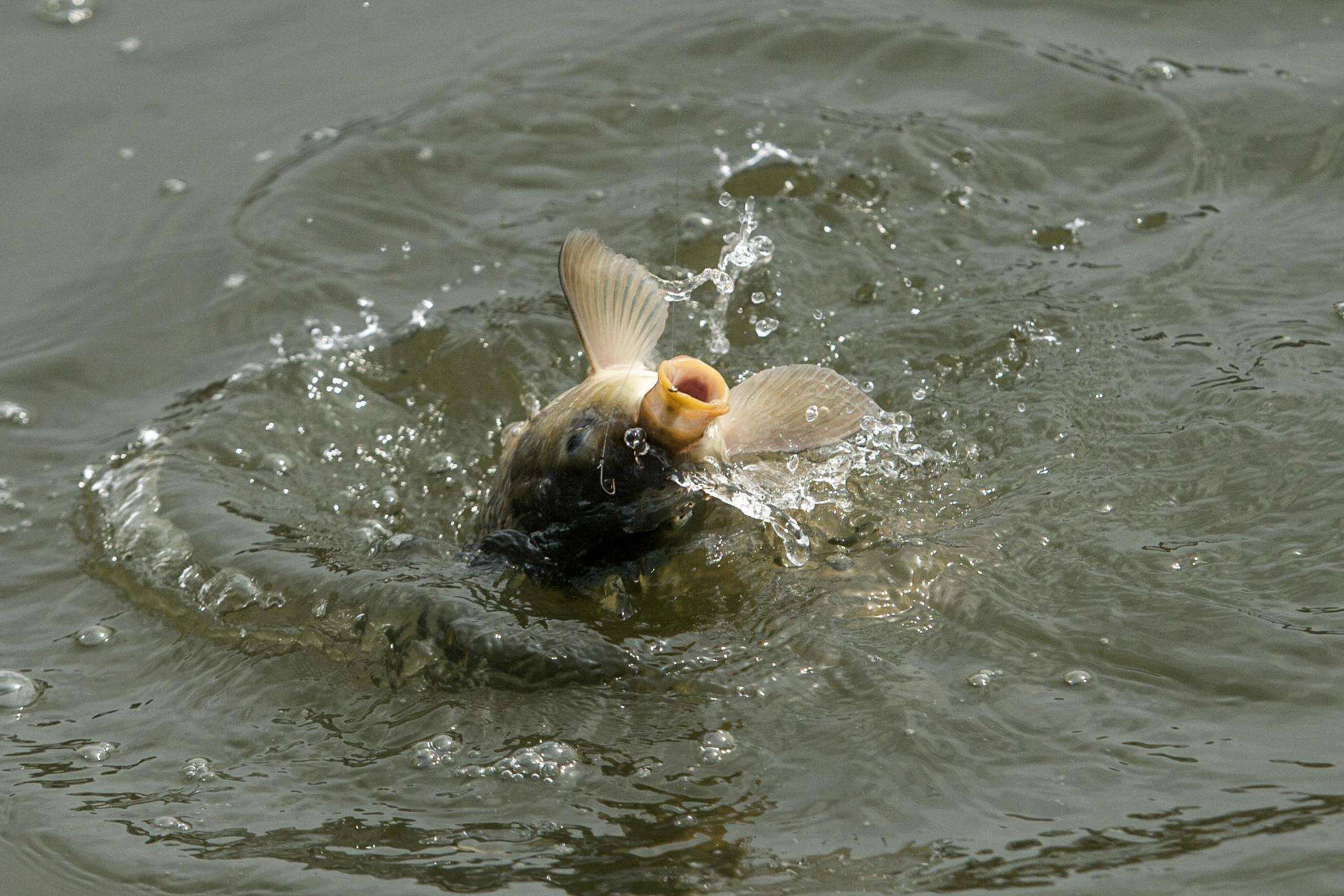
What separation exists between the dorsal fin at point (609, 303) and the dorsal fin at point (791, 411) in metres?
0.37

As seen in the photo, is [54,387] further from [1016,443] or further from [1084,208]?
[1084,208]

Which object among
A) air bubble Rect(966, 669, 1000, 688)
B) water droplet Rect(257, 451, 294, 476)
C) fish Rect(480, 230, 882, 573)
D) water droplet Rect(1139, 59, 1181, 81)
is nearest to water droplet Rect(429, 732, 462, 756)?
fish Rect(480, 230, 882, 573)

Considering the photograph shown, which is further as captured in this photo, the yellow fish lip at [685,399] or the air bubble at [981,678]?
the air bubble at [981,678]

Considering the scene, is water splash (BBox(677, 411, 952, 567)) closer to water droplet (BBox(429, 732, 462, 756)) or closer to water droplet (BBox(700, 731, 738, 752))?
water droplet (BBox(700, 731, 738, 752))

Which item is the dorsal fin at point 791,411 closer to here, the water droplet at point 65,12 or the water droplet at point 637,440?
the water droplet at point 637,440

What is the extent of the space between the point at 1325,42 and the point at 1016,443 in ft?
9.62

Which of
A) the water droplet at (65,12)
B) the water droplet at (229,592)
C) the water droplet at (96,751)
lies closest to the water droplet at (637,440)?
the water droplet at (229,592)

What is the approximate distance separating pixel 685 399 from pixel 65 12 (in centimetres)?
524

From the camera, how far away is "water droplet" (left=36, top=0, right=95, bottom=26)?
6656 millimetres

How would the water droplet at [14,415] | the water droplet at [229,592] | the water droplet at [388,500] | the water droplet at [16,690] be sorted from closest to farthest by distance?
the water droplet at [16,690]
the water droplet at [229,592]
the water droplet at [388,500]
the water droplet at [14,415]

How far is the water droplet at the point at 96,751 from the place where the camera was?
132 inches

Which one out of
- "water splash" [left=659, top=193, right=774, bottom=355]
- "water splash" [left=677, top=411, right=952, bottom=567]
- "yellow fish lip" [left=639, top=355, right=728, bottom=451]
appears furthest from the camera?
"water splash" [left=659, top=193, right=774, bottom=355]

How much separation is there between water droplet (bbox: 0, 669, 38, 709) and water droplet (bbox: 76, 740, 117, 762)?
0.31 m

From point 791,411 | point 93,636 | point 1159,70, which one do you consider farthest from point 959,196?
point 93,636
